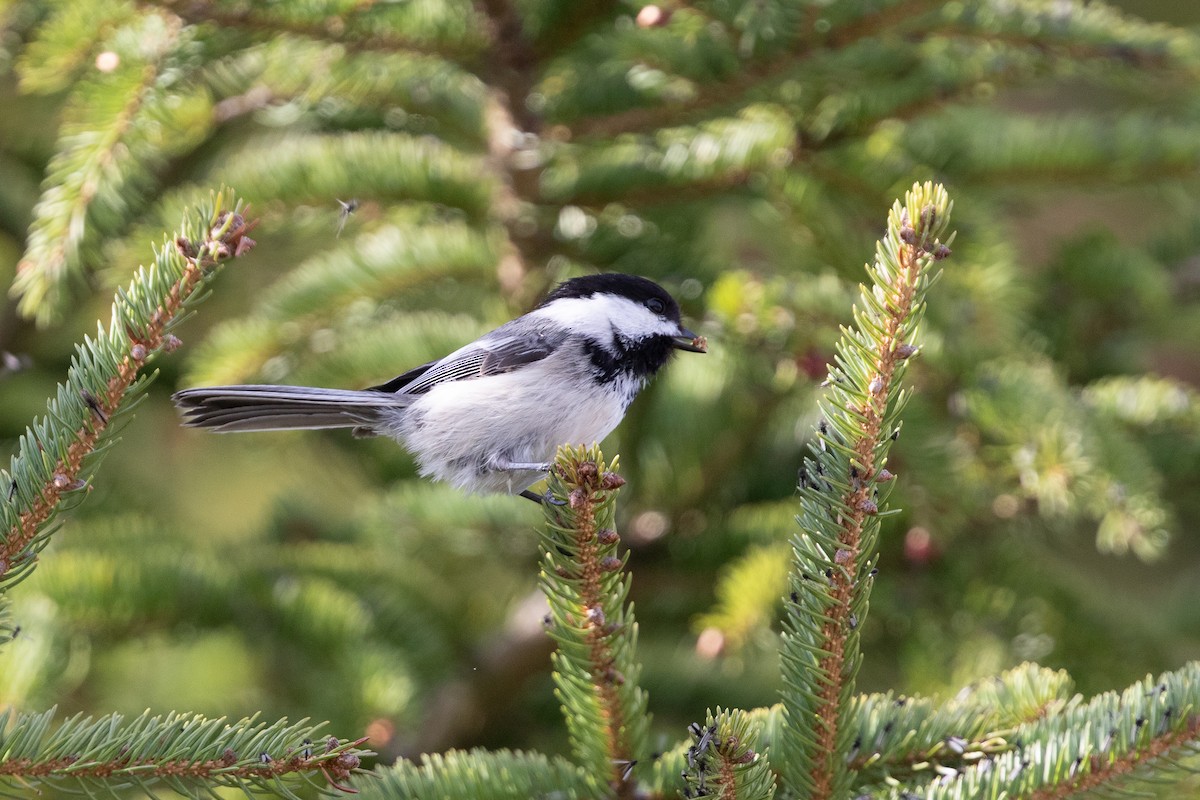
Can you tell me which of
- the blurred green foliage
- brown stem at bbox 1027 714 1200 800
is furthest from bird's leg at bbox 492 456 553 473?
brown stem at bbox 1027 714 1200 800

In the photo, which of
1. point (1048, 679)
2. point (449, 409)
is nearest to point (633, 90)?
point (449, 409)

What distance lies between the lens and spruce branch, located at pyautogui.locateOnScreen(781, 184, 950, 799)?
124cm

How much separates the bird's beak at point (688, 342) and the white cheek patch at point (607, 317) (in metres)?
0.01

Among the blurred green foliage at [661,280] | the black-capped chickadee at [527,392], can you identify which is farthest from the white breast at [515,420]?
the blurred green foliage at [661,280]

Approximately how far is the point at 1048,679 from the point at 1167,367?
331cm

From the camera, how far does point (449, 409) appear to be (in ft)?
7.83

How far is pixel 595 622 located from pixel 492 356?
115 cm

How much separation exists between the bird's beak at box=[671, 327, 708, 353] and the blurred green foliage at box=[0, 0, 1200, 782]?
0.25 ft

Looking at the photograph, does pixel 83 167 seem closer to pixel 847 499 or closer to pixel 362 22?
pixel 362 22

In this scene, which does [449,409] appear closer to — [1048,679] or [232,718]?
[232,718]

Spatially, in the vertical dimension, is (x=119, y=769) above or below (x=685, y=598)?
above

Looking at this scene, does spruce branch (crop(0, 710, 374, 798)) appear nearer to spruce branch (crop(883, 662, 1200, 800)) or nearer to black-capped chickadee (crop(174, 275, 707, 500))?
spruce branch (crop(883, 662, 1200, 800))

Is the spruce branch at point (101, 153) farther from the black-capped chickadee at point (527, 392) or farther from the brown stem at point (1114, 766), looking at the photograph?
the brown stem at point (1114, 766)

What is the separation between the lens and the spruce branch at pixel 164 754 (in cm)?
118
